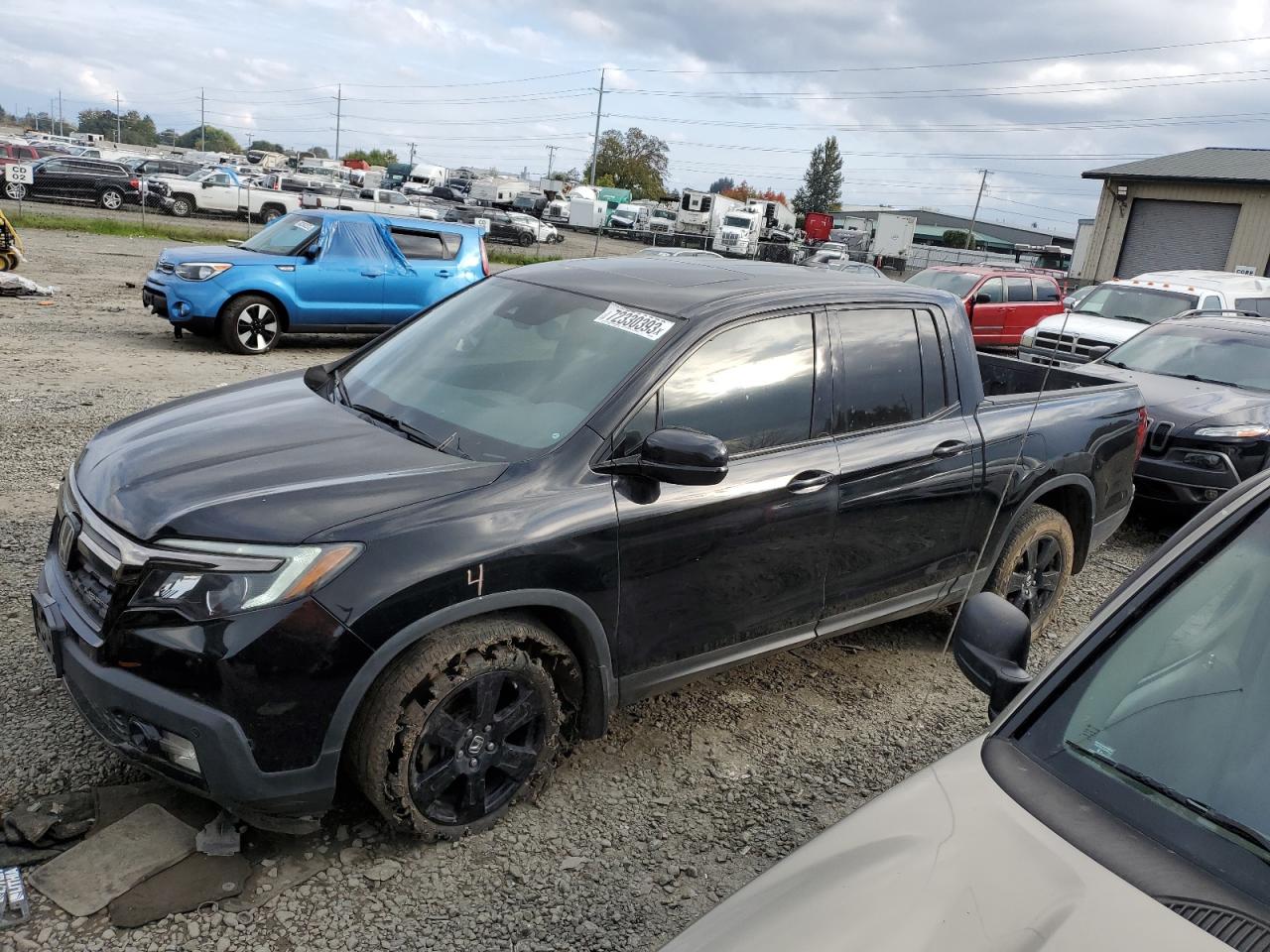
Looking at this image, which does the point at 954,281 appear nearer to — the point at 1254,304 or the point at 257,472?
the point at 1254,304

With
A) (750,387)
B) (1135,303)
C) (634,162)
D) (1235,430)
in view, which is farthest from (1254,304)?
(634,162)

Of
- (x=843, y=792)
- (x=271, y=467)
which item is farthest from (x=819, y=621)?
(x=271, y=467)

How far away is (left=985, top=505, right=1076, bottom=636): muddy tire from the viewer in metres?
4.71

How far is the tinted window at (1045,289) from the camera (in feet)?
58.4

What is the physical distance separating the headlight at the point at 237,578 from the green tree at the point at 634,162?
10858 cm

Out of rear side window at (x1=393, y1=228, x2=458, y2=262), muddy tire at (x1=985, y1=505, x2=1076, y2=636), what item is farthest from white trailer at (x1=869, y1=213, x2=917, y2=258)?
muddy tire at (x1=985, y1=505, x2=1076, y2=636)

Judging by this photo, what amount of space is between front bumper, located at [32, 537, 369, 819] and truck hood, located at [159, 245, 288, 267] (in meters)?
9.04

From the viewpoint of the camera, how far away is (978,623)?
232 cm

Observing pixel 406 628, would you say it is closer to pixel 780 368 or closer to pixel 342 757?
pixel 342 757

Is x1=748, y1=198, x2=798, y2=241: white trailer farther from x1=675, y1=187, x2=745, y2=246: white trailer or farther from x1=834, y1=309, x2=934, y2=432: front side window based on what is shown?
x1=834, y1=309, x2=934, y2=432: front side window

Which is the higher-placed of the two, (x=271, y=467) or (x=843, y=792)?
(x=271, y=467)

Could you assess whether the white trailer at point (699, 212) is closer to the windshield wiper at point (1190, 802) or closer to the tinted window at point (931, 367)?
the tinted window at point (931, 367)

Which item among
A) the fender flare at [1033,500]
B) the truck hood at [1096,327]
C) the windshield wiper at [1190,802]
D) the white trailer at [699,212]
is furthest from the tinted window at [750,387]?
the white trailer at [699,212]

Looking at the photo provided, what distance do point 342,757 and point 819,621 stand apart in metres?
1.92
